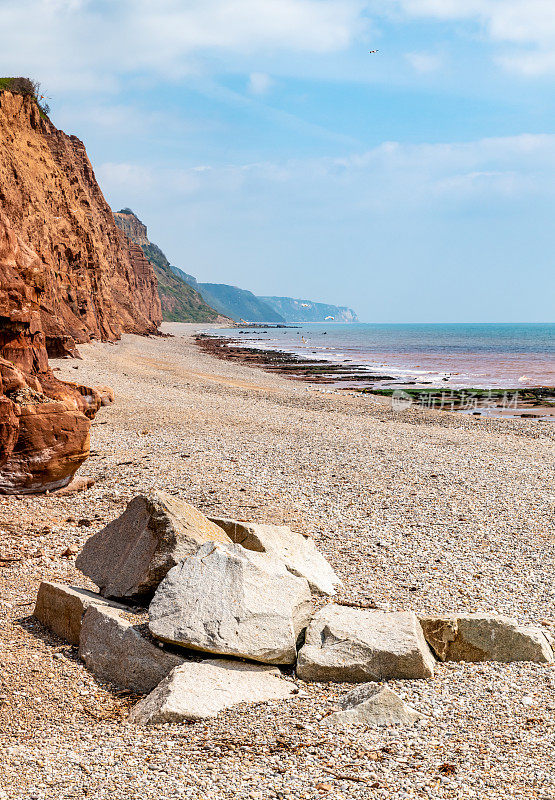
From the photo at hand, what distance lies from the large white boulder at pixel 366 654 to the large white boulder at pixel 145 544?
5.44 ft

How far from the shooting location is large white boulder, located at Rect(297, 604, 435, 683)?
5.51 meters

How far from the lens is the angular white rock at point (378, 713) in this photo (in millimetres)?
4797

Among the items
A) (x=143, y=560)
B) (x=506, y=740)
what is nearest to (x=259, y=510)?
(x=143, y=560)

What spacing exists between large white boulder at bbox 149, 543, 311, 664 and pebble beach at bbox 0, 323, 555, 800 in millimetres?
496

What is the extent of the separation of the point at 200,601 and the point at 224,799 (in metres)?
1.95

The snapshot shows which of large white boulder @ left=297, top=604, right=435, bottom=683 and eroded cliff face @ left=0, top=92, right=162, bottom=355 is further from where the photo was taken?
eroded cliff face @ left=0, top=92, right=162, bottom=355

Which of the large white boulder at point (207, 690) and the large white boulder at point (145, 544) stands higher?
the large white boulder at point (145, 544)

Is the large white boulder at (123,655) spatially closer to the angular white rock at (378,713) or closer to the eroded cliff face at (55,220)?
the angular white rock at (378,713)

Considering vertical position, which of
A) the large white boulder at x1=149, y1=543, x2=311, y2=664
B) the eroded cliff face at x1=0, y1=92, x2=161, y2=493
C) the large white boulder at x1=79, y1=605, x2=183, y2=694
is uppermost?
the eroded cliff face at x1=0, y1=92, x2=161, y2=493

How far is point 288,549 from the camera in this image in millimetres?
7781

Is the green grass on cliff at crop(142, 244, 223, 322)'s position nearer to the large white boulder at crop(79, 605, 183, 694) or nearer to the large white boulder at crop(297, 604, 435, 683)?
the large white boulder at crop(79, 605, 183, 694)

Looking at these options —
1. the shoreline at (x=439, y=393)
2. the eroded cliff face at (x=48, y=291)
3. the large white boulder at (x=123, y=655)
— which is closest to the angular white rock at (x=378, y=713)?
the large white boulder at (x=123, y=655)

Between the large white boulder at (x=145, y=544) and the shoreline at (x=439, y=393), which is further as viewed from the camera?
the shoreline at (x=439, y=393)

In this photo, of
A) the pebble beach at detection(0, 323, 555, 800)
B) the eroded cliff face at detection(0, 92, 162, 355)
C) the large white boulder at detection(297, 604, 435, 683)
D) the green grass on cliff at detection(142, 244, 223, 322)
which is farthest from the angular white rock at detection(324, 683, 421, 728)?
the green grass on cliff at detection(142, 244, 223, 322)
